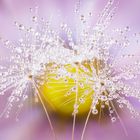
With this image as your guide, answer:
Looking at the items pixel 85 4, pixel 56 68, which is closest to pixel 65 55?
pixel 56 68

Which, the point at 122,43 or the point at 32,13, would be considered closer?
the point at 122,43

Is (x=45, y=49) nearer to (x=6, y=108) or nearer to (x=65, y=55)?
(x=65, y=55)

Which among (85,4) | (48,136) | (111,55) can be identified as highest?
(85,4)

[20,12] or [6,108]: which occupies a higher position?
[20,12]

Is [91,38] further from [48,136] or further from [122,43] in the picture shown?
[48,136]

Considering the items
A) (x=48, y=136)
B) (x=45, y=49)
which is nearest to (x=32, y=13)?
(x=45, y=49)

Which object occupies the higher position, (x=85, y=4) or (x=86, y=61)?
(x=85, y=4)
